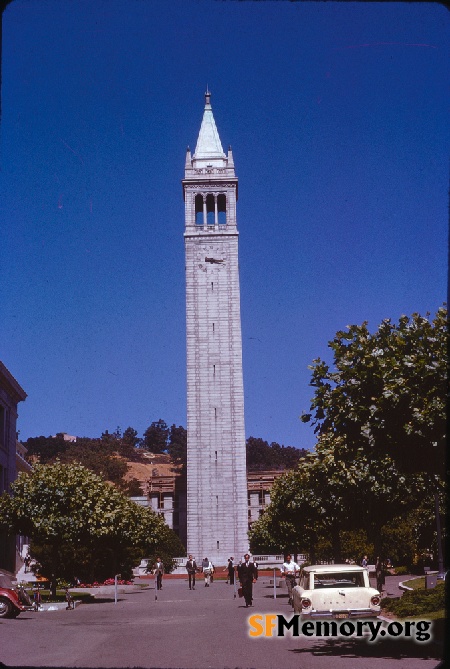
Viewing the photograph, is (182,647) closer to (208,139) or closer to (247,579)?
(247,579)

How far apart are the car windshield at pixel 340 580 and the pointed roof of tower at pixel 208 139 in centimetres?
8392

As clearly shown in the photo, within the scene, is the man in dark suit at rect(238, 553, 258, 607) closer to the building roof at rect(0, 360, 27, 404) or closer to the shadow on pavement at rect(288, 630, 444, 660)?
the shadow on pavement at rect(288, 630, 444, 660)

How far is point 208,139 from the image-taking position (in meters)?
100

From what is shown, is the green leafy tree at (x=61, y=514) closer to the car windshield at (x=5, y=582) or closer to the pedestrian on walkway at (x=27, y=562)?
the car windshield at (x=5, y=582)

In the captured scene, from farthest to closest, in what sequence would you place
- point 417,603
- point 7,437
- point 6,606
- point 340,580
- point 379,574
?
point 7,437 → point 379,574 → point 6,606 → point 417,603 → point 340,580

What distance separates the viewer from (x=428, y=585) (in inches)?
1088

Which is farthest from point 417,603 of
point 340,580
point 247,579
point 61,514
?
point 61,514

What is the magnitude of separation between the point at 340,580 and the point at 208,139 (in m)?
86.6

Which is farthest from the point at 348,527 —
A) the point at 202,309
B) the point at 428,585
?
the point at 202,309

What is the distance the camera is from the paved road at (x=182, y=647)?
1373 centimetres

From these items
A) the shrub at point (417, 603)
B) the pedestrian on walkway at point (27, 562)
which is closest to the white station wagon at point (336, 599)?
the shrub at point (417, 603)

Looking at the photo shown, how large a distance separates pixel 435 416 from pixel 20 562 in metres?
64.6

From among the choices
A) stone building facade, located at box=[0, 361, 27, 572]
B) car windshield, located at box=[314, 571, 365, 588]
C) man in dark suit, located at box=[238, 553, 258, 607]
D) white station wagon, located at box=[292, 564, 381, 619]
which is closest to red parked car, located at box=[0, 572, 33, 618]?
man in dark suit, located at box=[238, 553, 258, 607]

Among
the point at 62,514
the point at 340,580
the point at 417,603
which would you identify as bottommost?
the point at 417,603
